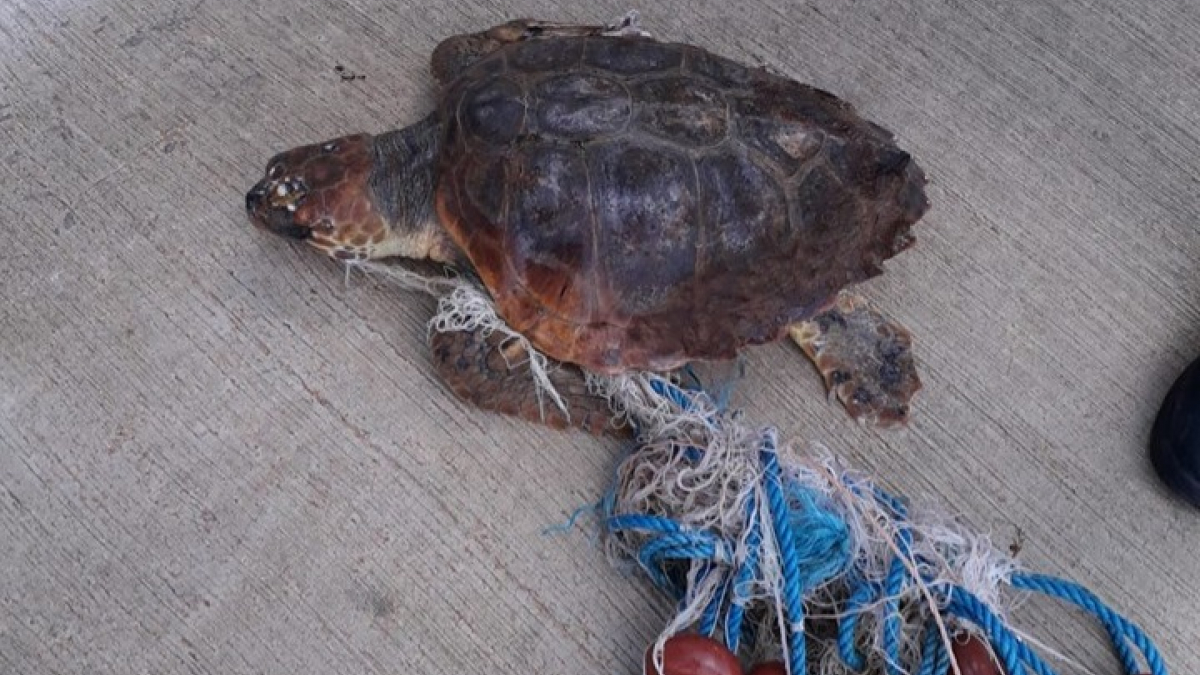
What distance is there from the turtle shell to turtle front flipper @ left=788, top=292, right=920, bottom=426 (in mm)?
137

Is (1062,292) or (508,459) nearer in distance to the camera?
(508,459)

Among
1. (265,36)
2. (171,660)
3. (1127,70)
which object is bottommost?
(171,660)

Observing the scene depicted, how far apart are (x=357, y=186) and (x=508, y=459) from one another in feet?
2.32

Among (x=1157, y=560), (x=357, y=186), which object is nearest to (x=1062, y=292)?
(x=1157, y=560)

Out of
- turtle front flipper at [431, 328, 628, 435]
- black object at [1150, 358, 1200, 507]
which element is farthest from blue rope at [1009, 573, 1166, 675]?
turtle front flipper at [431, 328, 628, 435]

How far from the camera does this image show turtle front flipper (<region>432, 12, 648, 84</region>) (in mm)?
2457

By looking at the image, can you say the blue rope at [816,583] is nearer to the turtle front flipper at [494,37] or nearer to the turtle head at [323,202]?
the turtle head at [323,202]

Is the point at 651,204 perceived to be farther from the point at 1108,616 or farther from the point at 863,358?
the point at 1108,616

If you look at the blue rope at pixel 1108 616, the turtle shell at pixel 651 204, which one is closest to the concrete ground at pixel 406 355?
the blue rope at pixel 1108 616

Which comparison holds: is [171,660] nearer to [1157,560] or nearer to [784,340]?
[784,340]

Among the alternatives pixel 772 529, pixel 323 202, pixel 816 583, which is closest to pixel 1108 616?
pixel 816 583

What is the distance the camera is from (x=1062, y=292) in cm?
237

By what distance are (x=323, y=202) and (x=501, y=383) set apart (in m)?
0.57

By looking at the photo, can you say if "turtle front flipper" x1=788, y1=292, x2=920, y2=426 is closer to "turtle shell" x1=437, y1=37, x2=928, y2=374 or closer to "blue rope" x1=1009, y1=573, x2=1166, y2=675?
"turtle shell" x1=437, y1=37, x2=928, y2=374
